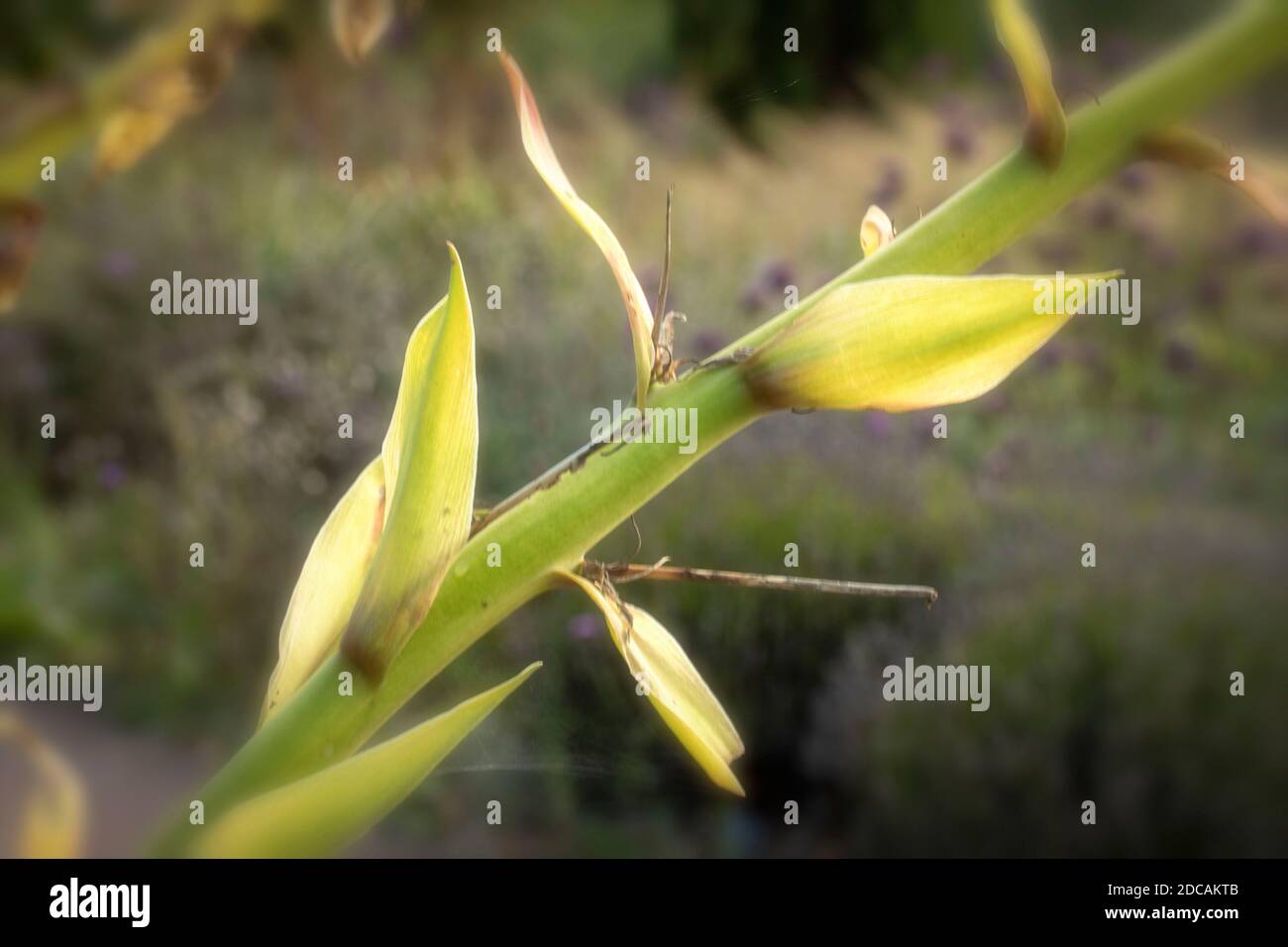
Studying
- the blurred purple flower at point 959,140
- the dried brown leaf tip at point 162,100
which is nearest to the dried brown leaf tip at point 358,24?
the dried brown leaf tip at point 162,100

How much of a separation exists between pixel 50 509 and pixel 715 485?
2.99 feet

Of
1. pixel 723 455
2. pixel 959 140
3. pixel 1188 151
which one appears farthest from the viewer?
pixel 723 455

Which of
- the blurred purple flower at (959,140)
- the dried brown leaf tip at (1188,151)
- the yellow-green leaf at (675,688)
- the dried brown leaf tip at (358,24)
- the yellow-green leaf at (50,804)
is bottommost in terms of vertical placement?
the yellow-green leaf at (50,804)

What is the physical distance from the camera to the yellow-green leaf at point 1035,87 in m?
0.14

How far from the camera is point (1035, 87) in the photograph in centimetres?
14

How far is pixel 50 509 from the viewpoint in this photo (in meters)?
1.57

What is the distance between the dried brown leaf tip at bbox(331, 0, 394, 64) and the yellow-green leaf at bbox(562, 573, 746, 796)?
90 mm

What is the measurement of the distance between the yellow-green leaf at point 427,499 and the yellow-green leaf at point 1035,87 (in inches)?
2.7

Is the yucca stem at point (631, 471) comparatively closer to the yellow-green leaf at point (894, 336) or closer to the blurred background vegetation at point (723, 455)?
the yellow-green leaf at point (894, 336)

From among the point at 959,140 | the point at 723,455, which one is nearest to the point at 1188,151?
the point at 959,140

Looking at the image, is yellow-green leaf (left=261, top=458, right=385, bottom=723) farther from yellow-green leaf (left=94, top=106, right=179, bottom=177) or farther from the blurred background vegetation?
the blurred background vegetation

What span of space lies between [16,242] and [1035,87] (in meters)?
0.14

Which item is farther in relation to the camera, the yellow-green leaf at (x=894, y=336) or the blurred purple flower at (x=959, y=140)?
the blurred purple flower at (x=959, y=140)

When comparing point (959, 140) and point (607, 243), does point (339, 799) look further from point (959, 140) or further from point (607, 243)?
point (959, 140)
